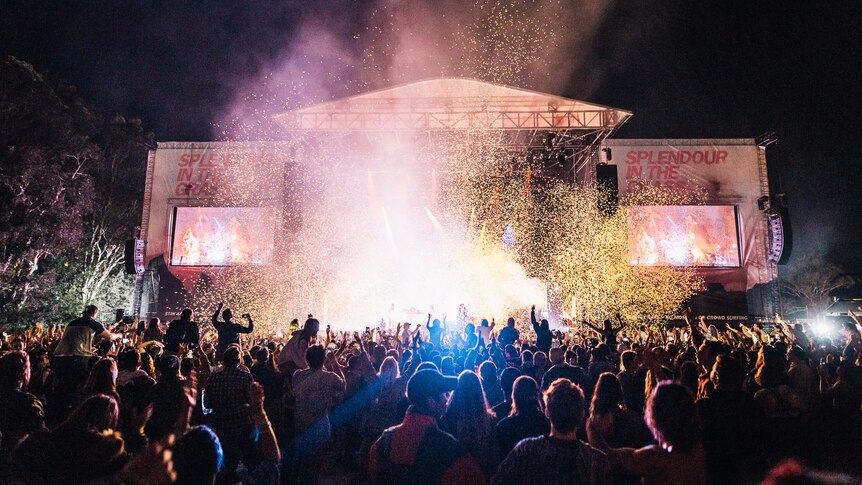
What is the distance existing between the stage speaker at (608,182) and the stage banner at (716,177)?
94 centimetres

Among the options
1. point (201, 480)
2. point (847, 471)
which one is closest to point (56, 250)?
point (201, 480)

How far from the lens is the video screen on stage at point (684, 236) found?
19750 millimetres

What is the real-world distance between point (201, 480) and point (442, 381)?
117cm

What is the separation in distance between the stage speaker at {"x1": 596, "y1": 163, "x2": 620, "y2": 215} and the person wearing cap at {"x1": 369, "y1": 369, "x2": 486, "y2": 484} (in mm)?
17798

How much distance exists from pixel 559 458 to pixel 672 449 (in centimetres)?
54

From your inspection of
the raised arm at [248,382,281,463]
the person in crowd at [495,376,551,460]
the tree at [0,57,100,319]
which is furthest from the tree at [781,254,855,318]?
the tree at [0,57,100,319]

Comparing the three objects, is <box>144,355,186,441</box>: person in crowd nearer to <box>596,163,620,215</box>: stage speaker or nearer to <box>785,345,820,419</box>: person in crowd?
<box>785,345,820,419</box>: person in crowd

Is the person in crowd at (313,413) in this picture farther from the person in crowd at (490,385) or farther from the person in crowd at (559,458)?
the person in crowd at (559,458)

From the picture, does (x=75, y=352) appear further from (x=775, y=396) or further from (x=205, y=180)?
(x=205, y=180)

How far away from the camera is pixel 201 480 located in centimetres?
218

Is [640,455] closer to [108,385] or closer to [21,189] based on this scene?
[108,385]

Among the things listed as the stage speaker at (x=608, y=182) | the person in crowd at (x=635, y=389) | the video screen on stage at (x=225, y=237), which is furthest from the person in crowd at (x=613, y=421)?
the video screen on stage at (x=225, y=237)

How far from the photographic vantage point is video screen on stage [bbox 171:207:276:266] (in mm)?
20547

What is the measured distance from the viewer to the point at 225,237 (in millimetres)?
20719
